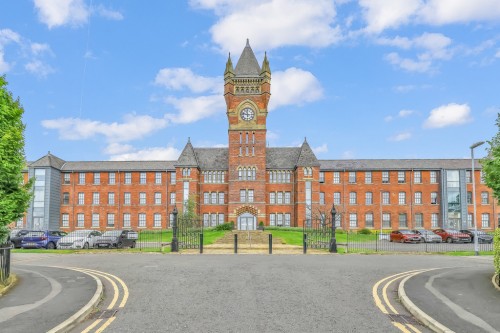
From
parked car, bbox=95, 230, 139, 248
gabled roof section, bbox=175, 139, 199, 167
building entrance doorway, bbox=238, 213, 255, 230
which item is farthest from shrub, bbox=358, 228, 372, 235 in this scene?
parked car, bbox=95, 230, 139, 248

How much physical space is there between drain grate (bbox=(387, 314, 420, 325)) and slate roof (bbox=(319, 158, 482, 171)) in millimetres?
56717

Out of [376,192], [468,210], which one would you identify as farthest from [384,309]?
[468,210]

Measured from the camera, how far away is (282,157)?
218 ft

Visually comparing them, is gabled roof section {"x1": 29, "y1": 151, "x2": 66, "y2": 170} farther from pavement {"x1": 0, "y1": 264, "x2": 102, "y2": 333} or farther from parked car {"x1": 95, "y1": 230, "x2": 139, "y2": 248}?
pavement {"x1": 0, "y1": 264, "x2": 102, "y2": 333}

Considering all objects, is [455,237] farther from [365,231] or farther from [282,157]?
[282,157]

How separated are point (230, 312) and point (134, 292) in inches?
Result: 150

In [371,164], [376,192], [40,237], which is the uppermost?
[371,164]

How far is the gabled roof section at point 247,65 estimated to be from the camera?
6356 centimetres

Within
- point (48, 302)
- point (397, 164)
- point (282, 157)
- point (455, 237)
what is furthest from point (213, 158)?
point (48, 302)

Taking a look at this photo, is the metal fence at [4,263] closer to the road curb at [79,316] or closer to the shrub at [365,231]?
the road curb at [79,316]

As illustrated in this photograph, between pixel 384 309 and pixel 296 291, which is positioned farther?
pixel 296 291

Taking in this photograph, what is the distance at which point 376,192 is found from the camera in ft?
215

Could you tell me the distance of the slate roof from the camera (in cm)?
6556

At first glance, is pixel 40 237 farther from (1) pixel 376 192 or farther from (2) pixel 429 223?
(2) pixel 429 223
